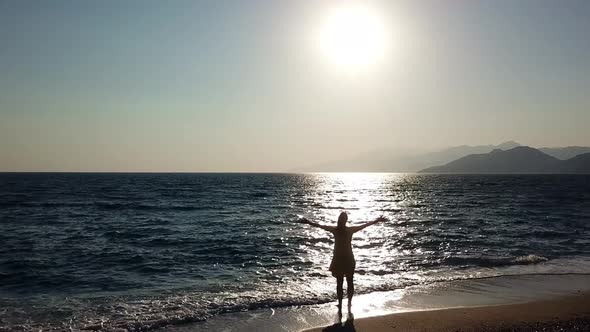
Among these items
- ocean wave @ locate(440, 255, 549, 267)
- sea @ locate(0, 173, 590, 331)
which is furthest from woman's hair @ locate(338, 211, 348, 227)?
ocean wave @ locate(440, 255, 549, 267)

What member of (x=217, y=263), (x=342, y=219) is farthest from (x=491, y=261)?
(x=217, y=263)

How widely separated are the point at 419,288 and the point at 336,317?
173 inches

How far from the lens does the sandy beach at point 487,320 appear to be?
867cm

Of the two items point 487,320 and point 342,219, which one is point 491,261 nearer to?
point 487,320

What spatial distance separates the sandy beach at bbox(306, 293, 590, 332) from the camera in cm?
867

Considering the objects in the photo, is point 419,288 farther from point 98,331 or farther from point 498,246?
point 498,246

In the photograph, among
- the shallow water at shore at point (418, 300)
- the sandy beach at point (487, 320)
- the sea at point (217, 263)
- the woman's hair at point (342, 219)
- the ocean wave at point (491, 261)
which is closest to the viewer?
the sandy beach at point (487, 320)

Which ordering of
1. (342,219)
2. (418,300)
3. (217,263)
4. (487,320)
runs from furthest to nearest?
(217,263) → (418,300) → (342,219) → (487,320)

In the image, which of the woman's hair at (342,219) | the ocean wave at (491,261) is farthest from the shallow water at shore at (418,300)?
the ocean wave at (491,261)

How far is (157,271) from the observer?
51.8ft

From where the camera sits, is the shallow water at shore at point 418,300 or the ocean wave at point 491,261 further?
the ocean wave at point 491,261

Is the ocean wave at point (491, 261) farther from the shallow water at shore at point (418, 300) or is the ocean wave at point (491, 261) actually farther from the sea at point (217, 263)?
the shallow water at shore at point (418, 300)

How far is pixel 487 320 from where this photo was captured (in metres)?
9.11

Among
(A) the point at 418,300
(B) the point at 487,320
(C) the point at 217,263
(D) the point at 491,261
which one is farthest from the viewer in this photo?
(D) the point at 491,261
